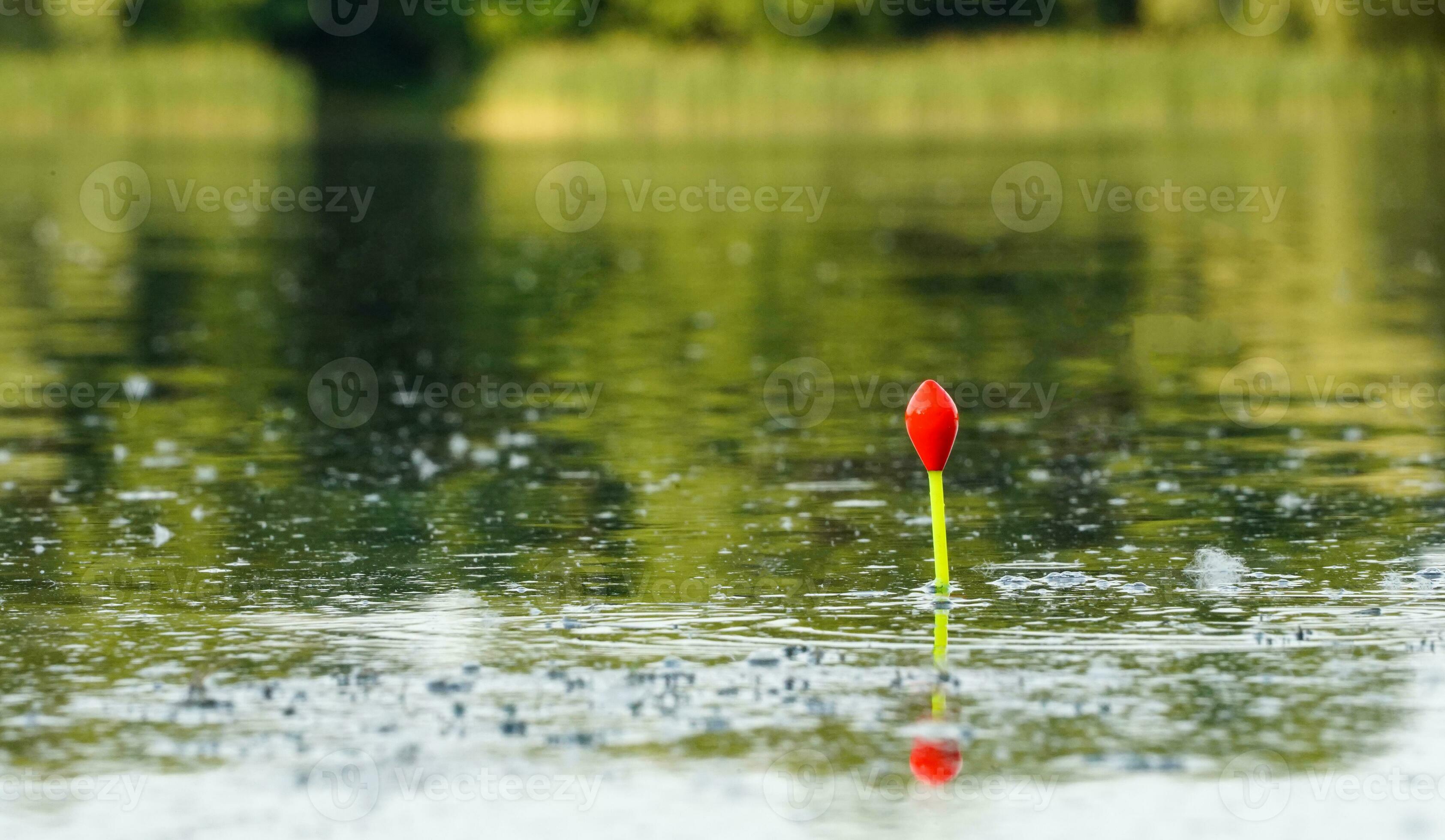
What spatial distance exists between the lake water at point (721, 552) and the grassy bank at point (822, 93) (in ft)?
106

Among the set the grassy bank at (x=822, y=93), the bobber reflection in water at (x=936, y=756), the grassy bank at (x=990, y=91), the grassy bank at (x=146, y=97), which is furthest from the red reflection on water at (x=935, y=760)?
the grassy bank at (x=146, y=97)

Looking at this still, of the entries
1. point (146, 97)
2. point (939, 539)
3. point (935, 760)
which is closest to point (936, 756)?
point (935, 760)

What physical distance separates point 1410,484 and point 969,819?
5873 mm

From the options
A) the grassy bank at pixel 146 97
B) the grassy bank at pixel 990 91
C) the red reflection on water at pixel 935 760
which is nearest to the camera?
the red reflection on water at pixel 935 760

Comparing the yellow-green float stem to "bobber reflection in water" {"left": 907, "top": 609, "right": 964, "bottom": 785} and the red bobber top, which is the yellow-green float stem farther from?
"bobber reflection in water" {"left": 907, "top": 609, "right": 964, "bottom": 785}

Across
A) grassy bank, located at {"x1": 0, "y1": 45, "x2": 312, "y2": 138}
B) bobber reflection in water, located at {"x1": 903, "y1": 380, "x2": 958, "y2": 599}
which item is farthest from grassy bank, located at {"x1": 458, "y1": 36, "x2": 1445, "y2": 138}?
bobber reflection in water, located at {"x1": 903, "y1": 380, "x2": 958, "y2": 599}

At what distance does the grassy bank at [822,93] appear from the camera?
56594 millimetres

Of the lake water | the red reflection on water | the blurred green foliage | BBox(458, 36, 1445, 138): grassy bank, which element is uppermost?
the blurred green foliage

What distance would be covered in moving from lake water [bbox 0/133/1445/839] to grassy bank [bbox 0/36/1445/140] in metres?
32.3

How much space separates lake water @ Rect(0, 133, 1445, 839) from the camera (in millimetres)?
6414

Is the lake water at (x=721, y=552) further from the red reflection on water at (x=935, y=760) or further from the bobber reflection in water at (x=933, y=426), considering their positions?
the bobber reflection in water at (x=933, y=426)

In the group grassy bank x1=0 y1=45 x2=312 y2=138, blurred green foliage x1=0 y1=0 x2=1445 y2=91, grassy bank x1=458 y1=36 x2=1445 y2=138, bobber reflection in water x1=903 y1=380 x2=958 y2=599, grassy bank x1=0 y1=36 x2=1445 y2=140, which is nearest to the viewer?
bobber reflection in water x1=903 y1=380 x2=958 y2=599

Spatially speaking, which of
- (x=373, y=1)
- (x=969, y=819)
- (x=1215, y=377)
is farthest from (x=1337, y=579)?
(x=373, y=1)

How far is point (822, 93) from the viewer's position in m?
60.8
